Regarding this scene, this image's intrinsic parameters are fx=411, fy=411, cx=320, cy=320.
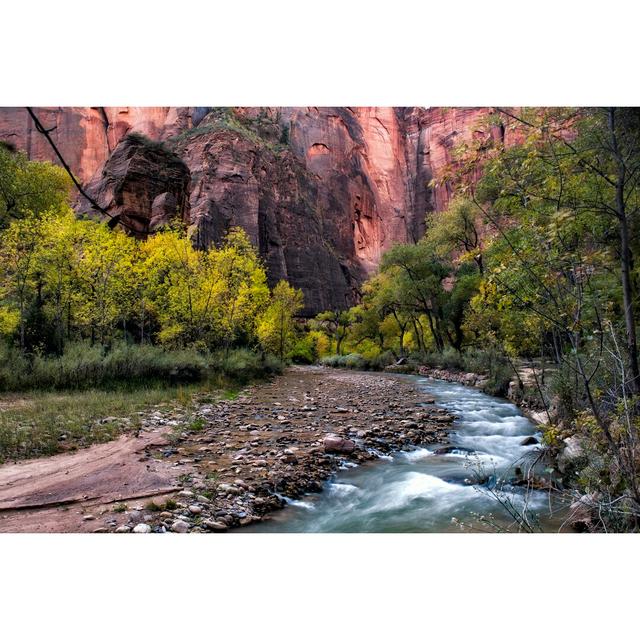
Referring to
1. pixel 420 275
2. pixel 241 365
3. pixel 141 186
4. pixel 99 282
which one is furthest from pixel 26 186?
pixel 420 275

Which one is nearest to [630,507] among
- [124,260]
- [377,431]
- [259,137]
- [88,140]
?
[377,431]

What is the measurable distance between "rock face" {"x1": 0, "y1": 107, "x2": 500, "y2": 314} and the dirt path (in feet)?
40.2

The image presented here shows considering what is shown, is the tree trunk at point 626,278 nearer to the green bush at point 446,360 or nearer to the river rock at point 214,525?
the river rock at point 214,525

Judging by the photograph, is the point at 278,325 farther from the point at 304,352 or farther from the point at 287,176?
the point at 287,176

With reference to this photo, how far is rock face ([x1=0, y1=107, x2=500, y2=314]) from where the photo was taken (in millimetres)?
20031

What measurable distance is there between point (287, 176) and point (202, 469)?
137ft

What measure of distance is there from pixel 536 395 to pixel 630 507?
14.0ft

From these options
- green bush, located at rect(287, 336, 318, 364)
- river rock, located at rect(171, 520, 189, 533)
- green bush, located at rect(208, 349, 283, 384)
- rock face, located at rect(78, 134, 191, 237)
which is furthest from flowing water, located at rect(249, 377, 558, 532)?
green bush, located at rect(287, 336, 318, 364)

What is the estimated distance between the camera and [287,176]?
42.6 m

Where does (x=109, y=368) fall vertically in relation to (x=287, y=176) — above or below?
below

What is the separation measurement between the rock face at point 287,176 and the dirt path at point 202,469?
12.3 meters

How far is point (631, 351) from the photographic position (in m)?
3.31

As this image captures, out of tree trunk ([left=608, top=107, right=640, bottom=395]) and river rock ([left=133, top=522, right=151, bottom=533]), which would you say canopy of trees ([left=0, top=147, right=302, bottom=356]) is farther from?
tree trunk ([left=608, top=107, right=640, bottom=395])

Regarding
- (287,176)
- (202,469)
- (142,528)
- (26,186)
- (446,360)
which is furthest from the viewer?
(287,176)
